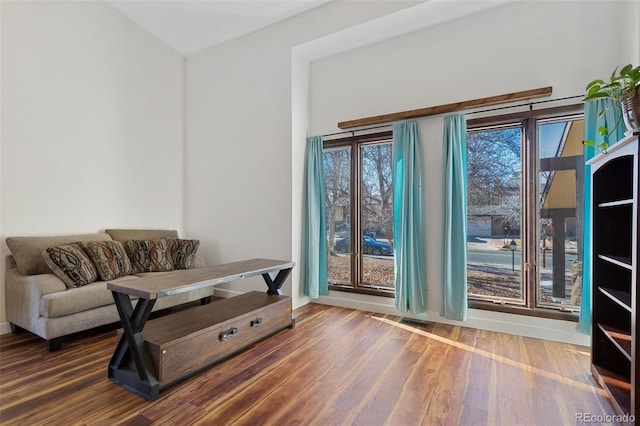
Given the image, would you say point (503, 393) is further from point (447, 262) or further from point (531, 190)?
point (531, 190)

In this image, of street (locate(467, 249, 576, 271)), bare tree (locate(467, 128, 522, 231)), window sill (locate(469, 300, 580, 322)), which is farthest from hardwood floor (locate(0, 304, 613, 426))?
bare tree (locate(467, 128, 522, 231))

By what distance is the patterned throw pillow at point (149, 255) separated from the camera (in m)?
3.42

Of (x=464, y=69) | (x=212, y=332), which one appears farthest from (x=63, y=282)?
(x=464, y=69)

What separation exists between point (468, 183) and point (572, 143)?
89cm

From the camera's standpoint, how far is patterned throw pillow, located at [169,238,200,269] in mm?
3701

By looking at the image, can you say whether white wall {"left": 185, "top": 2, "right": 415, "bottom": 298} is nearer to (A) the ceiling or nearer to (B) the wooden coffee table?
(A) the ceiling

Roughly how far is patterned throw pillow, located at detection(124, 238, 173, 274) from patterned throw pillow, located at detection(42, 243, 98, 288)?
1.91 ft

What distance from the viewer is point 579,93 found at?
8.49ft

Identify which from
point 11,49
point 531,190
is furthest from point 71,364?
point 531,190

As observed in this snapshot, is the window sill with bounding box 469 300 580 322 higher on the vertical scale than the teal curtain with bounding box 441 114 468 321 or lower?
lower

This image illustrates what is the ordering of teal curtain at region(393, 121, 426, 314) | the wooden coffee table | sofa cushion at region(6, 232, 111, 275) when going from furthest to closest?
teal curtain at region(393, 121, 426, 314) → sofa cushion at region(6, 232, 111, 275) → the wooden coffee table

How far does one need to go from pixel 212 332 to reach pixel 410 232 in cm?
209

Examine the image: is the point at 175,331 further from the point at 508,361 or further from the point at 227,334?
the point at 508,361

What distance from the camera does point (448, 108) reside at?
9.91ft
